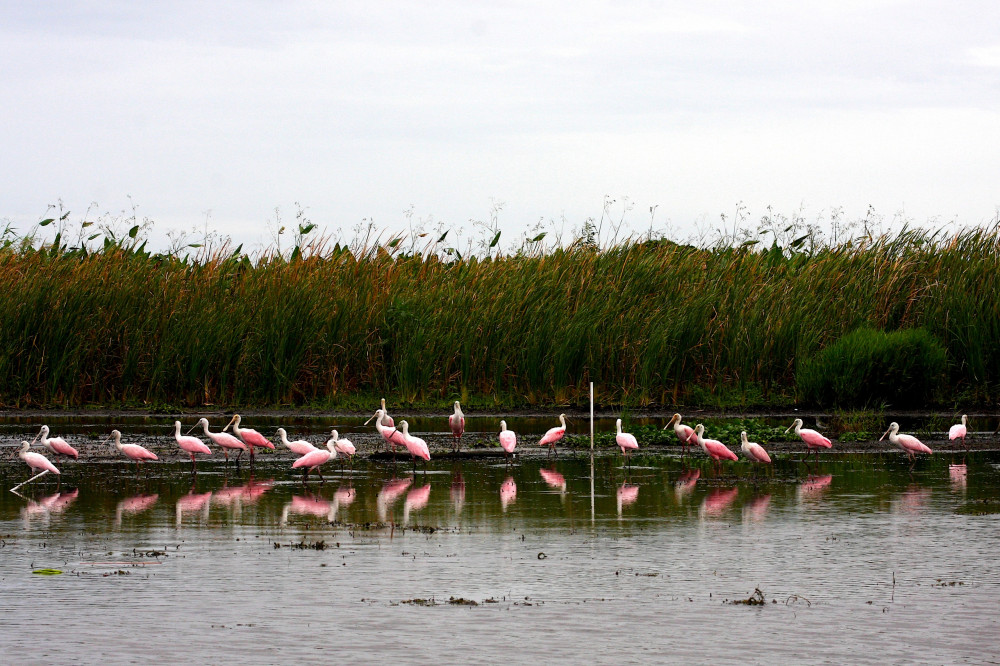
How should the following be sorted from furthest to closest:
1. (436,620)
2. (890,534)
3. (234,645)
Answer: (890,534) → (436,620) → (234,645)

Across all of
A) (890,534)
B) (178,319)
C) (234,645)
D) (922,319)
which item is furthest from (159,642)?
(922,319)

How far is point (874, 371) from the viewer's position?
22.0 m

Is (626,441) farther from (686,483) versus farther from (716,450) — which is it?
(686,483)

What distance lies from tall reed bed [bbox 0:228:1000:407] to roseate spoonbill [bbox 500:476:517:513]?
366 inches

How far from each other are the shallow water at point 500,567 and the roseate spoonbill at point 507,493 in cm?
6

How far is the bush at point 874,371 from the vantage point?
21828mm

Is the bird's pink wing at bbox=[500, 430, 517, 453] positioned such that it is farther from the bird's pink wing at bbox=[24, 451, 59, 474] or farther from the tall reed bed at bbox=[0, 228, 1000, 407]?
the tall reed bed at bbox=[0, 228, 1000, 407]

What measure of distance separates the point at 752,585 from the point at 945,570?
53.0 inches

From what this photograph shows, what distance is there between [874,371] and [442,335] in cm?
707

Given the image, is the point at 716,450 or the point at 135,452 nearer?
the point at 135,452

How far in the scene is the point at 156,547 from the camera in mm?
9391

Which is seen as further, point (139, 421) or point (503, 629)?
point (139, 421)

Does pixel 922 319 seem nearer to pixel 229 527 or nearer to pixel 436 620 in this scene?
pixel 229 527

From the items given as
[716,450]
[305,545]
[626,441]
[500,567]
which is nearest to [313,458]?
[305,545]
